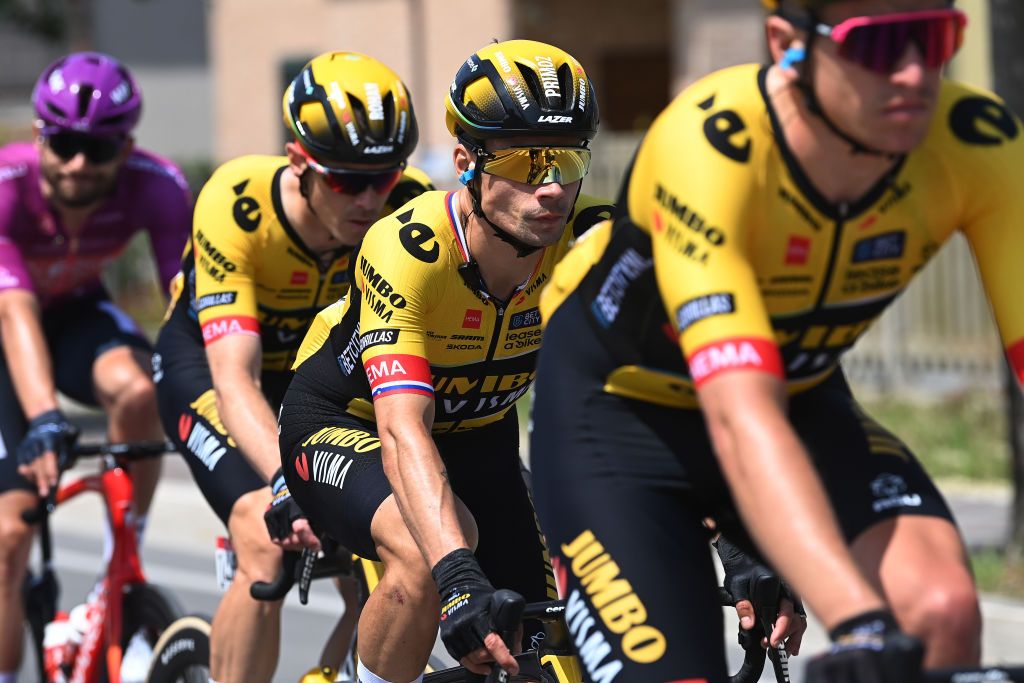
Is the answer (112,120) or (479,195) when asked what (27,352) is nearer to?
(112,120)

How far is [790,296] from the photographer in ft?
10.8

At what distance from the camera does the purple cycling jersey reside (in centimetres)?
686

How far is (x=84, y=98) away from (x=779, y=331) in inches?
155

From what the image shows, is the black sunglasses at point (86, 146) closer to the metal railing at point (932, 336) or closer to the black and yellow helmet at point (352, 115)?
the black and yellow helmet at point (352, 115)

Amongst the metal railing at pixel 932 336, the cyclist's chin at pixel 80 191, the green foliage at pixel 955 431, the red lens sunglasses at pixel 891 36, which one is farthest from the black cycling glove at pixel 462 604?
the metal railing at pixel 932 336

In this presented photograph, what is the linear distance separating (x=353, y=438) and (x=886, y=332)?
11.3 m

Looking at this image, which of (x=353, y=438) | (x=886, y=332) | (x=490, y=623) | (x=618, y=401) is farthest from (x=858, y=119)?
(x=886, y=332)

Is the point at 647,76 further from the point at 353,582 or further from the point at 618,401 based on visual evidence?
the point at 618,401

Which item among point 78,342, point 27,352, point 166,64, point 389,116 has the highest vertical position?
point 389,116

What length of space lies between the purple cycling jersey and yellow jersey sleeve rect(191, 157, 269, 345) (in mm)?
1185

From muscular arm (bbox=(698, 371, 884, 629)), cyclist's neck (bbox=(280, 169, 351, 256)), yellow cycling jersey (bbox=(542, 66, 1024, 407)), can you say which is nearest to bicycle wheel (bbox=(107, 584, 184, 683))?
cyclist's neck (bbox=(280, 169, 351, 256))

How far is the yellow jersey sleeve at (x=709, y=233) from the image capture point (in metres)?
3.02

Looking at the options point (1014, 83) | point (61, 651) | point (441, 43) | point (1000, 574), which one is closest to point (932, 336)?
point (1014, 83)

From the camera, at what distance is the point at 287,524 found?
15.6 ft
